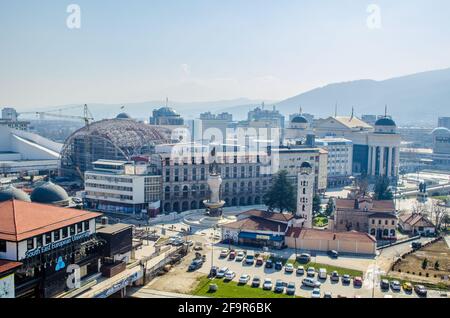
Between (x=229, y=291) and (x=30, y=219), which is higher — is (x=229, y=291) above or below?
below

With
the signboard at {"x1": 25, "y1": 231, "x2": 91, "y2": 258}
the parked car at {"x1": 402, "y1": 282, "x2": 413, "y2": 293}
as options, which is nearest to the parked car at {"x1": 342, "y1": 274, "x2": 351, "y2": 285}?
the parked car at {"x1": 402, "y1": 282, "x2": 413, "y2": 293}

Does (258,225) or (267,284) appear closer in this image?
(267,284)

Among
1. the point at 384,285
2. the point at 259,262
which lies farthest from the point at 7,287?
the point at 384,285

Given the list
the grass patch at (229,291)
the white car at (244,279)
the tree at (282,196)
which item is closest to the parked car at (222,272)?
the grass patch at (229,291)

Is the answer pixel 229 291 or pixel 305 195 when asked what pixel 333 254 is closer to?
pixel 305 195

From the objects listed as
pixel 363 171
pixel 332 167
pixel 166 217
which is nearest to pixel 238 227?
pixel 166 217

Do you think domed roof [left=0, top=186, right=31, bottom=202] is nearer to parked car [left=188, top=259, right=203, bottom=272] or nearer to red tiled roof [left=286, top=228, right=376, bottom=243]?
parked car [left=188, top=259, right=203, bottom=272]
